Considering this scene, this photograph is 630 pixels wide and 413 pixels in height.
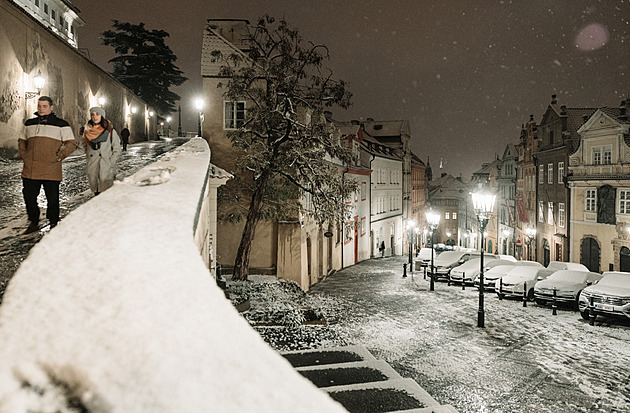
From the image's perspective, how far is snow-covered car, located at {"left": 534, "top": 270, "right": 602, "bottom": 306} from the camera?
69.6 ft

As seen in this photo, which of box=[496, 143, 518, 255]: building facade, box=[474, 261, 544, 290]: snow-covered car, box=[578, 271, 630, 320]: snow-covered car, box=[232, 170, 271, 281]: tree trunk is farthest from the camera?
box=[496, 143, 518, 255]: building facade

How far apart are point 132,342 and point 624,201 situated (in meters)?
40.5

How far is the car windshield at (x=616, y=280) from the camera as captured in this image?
1992 cm

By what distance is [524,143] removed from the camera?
5366cm

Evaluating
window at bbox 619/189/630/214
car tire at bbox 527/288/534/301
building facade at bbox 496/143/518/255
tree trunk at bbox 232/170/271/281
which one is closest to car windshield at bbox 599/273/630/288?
car tire at bbox 527/288/534/301

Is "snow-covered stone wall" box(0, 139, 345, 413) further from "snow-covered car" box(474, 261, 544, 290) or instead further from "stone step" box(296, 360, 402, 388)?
"snow-covered car" box(474, 261, 544, 290)

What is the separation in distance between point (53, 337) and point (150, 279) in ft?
1.40

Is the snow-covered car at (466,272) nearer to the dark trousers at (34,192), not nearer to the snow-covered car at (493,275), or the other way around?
the snow-covered car at (493,275)

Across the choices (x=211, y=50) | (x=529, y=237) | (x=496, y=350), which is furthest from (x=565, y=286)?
(x=529, y=237)

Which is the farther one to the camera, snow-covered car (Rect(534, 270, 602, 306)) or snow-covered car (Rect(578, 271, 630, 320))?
snow-covered car (Rect(534, 270, 602, 306))

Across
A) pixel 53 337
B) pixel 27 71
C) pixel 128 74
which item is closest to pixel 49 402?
pixel 53 337

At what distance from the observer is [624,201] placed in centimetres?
3459

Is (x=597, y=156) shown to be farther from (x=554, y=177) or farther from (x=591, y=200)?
(x=554, y=177)

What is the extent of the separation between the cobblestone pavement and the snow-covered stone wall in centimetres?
970
